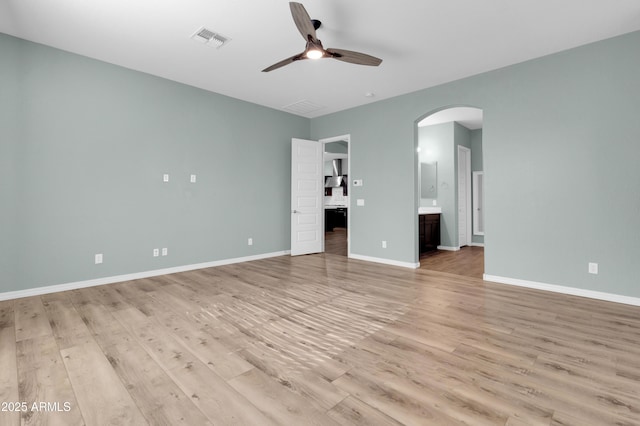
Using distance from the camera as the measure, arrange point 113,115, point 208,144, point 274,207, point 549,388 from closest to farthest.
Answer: point 549,388, point 113,115, point 208,144, point 274,207

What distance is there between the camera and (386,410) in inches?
60.8

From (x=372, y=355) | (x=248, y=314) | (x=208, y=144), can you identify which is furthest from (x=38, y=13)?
(x=372, y=355)

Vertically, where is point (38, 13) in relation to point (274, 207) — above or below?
above

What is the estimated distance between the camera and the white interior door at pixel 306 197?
19.9ft

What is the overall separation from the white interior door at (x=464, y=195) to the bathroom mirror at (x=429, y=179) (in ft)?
2.13

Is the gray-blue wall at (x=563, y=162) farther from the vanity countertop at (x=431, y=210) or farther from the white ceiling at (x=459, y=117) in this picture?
the vanity countertop at (x=431, y=210)

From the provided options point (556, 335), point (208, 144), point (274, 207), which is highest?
point (208, 144)

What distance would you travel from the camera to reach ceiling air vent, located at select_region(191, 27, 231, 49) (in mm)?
3215

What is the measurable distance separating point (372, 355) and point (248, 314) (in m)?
1.36

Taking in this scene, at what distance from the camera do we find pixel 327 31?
320cm

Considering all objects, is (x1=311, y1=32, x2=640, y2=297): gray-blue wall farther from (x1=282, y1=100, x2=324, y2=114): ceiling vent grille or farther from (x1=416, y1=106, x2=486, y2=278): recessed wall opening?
(x1=416, y1=106, x2=486, y2=278): recessed wall opening

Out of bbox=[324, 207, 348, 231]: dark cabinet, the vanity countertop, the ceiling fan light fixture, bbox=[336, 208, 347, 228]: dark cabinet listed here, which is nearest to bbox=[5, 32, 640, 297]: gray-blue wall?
the vanity countertop

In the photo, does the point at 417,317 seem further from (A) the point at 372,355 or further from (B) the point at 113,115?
(B) the point at 113,115

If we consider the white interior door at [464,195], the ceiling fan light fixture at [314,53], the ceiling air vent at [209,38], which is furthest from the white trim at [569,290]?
the ceiling air vent at [209,38]
